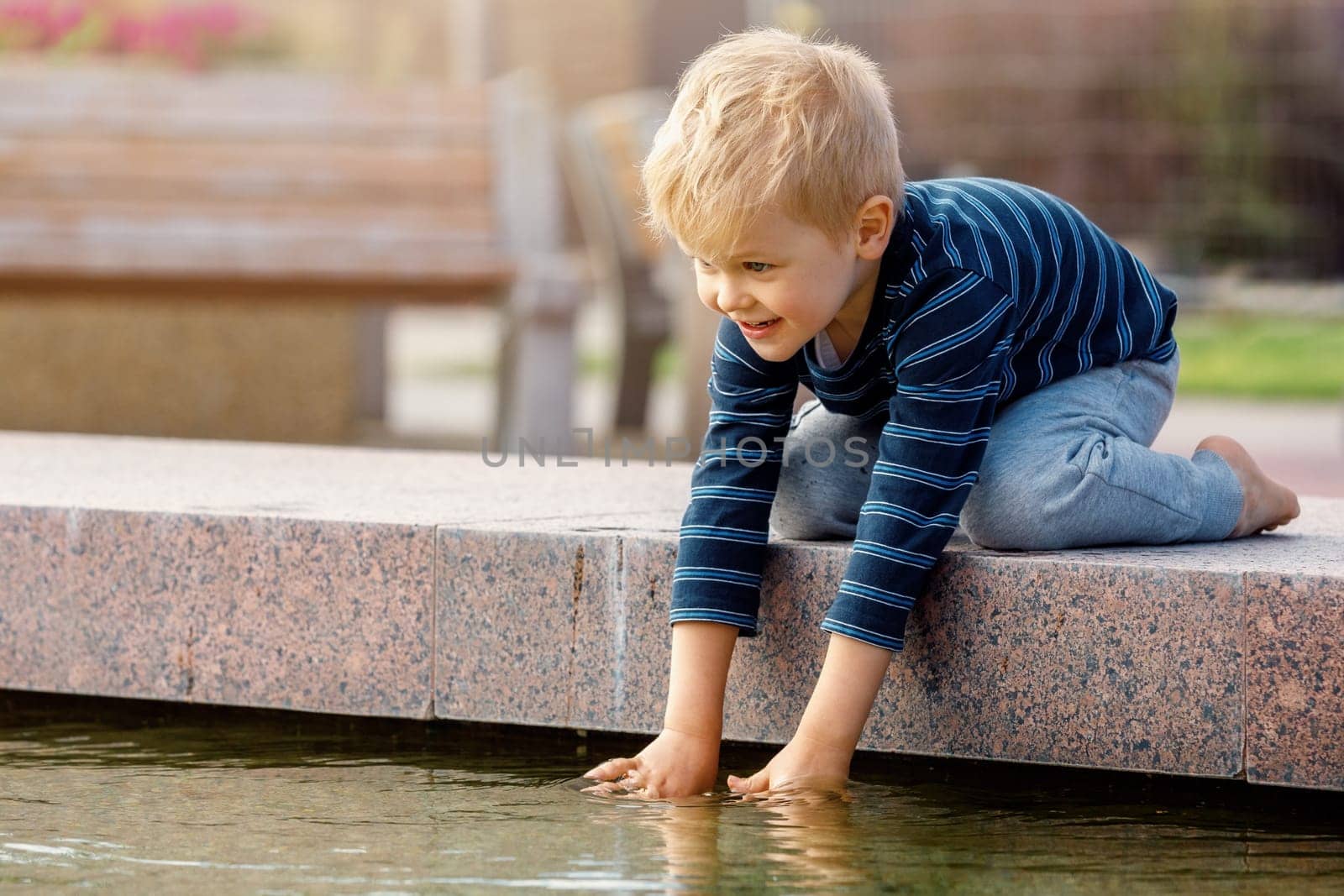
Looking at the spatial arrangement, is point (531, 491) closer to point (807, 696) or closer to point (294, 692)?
point (294, 692)

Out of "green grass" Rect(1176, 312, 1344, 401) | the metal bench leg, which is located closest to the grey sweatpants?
the metal bench leg

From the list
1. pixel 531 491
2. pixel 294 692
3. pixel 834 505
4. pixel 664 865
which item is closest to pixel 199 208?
pixel 531 491

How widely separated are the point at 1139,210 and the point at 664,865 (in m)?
11.3

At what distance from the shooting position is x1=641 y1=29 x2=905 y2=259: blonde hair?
2086mm

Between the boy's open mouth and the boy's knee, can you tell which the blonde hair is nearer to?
the boy's open mouth

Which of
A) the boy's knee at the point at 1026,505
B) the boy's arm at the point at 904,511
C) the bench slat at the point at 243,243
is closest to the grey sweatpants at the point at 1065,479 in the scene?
the boy's knee at the point at 1026,505

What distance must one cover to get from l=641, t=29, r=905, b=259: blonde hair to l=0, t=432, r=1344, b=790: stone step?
1.69 ft

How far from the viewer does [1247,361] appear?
10703mm

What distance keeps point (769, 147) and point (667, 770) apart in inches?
31.6

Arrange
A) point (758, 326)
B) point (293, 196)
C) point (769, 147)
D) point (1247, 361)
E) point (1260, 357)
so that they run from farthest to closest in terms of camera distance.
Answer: point (1260, 357)
point (1247, 361)
point (293, 196)
point (758, 326)
point (769, 147)

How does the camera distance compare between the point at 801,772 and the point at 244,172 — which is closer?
the point at 801,772

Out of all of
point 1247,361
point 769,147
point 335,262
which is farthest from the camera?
point 1247,361

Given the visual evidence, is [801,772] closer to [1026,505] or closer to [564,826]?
[564,826]

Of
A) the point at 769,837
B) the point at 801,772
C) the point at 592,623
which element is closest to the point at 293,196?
the point at 592,623
